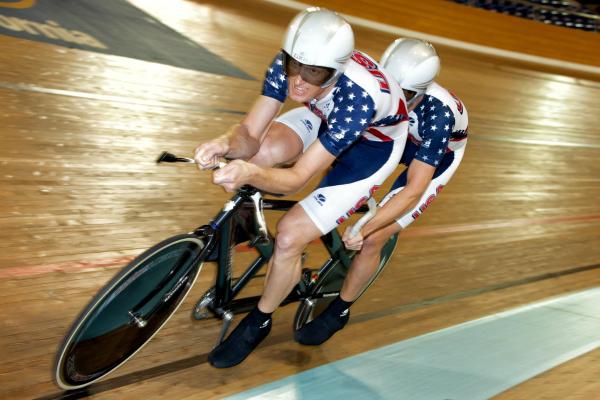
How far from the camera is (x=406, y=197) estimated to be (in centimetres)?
292

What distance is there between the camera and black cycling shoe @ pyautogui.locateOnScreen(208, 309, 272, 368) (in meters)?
2.73

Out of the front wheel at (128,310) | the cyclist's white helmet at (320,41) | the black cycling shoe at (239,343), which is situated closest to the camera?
the front wheel at (128,310)

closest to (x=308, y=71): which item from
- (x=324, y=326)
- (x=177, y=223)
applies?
(x=324, y=326)

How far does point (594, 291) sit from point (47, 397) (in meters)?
3.69

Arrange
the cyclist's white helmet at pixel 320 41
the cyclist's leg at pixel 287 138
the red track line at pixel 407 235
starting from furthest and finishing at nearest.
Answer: the red track line at pixel 407 235, the cyclist's leg at pixel 287 138, the cyclist's white helmet at pixel 320 41

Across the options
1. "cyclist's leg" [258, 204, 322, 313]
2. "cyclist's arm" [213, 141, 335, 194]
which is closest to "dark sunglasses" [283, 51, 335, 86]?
"cyclist's arm" [213, 141, 335, 194]

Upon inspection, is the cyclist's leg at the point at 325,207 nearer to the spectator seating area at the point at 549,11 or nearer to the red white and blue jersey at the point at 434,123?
the red white and blue jersey at the point at 434,123

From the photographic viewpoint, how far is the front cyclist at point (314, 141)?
2363 mm

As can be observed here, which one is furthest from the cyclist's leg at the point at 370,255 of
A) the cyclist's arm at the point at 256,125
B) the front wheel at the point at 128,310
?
the front wheel at the point at 128,310

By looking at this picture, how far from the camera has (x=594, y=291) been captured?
15.4 ft

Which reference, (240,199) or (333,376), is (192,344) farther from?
(240,199)

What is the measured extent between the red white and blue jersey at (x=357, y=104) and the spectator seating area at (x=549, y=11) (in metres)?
12.9

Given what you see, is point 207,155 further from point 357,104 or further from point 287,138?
point 287,138

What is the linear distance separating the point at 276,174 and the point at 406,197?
81 centimetres
